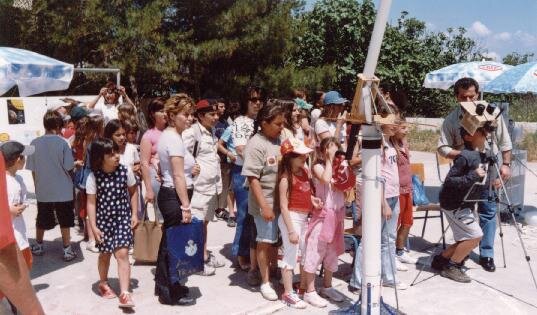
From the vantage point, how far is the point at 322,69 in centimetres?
1623

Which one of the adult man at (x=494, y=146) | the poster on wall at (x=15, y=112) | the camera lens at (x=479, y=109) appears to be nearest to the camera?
the camera lens at (x=479, y=109)

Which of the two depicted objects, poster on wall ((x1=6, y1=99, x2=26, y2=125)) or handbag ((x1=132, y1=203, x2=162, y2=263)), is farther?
poster on wall ((x1=6, y1=99, x2=26, y2=125))


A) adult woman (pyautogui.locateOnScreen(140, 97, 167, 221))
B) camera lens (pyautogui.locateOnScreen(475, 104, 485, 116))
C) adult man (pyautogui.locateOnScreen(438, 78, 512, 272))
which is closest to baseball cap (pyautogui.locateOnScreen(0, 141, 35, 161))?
adult woman (pyautogui.locateOnScreen(140, 97, 167, 221))

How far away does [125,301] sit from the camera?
4.31 metres

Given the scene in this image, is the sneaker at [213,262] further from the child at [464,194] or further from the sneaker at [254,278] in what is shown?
the child at [464,194]

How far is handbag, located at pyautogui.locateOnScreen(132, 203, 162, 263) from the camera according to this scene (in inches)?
212

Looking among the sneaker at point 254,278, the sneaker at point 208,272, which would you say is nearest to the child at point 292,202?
the sneaker at point 254,278

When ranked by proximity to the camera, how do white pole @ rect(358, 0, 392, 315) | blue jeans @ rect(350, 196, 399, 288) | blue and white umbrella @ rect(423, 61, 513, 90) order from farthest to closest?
blue and white umbrella @ rect(423, 61, 513, 90) < blue jeans @ rect(350, 196, 399, 288) < white pole @ rect(358, 0, 392, 315)

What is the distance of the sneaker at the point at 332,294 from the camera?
15.3ft

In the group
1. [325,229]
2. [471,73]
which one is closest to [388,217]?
[325,229]

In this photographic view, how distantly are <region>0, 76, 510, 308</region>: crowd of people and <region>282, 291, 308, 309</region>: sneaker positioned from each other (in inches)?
0.4

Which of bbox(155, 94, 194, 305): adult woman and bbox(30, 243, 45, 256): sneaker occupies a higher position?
bbox(155, 94, 194, 305): adult woman

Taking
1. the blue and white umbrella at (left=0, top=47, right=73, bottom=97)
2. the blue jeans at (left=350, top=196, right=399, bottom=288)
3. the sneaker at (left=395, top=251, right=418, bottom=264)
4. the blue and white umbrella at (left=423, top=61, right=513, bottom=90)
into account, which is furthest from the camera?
the blue and white umbrella at (left=423, top=61, right=513, bottom=90)

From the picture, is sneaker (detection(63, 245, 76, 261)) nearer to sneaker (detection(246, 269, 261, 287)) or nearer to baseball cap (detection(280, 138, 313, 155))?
sneaker (detection(246, 269, 261, 287))
